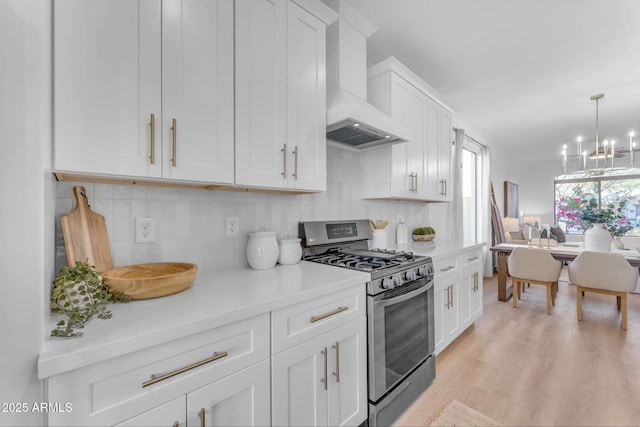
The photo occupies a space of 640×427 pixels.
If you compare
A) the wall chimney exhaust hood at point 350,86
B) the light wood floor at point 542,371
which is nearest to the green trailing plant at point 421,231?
the light wood floor at point 542,371

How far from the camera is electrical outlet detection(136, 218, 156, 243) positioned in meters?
1.26

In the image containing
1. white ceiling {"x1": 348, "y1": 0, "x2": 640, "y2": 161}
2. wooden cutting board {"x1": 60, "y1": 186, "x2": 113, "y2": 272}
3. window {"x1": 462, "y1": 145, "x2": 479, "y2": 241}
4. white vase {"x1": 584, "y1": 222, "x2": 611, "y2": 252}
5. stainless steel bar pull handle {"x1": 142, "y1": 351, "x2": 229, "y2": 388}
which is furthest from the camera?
window {"x1": 462, "y1": 145, "x2": 479, "y2": 241}

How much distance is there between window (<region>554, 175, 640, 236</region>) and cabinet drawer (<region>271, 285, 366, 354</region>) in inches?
310

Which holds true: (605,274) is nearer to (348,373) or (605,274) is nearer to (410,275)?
(410,275)

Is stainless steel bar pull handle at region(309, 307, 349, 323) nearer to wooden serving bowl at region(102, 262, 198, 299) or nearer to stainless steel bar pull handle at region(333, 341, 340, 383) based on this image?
stainless steel bar pull handle at region(333, 341, 340, 383)

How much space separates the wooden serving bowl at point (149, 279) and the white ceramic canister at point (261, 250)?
374 mm

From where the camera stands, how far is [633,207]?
5.87 m

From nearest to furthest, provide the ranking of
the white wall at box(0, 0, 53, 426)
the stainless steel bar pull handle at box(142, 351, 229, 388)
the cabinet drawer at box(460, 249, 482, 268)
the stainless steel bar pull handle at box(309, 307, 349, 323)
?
1. the white wall at box(0, 0, 53, 426)
2. the stainless steel bar pull handle at box(142, 351, 229, 388)
3. the stainless steel bar pull handle at box(309, 307, 349, 323)
4. the cabinet drawer at box(460, 249, 482, 268)

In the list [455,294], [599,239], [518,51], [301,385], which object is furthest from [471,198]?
[301,385]

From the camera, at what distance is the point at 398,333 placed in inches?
63.5

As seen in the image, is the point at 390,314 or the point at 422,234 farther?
the point at 422,234

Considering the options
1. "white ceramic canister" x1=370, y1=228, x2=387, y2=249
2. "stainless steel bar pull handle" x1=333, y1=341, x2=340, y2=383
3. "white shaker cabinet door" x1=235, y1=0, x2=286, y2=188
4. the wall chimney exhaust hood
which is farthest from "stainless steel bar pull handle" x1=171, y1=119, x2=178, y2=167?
"white ceramic canister" x1=370, y1=228, x2=387, y2=249

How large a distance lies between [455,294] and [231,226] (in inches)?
78.4

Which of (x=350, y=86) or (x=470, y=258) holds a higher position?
(x=350, y=86)
